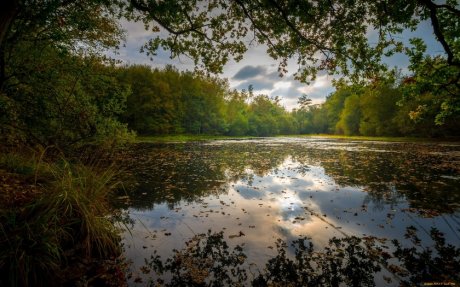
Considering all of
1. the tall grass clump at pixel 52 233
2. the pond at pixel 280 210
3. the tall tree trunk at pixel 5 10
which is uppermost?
the tall tree trunk at pixel 5 10

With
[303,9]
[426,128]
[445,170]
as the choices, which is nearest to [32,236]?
[303,9]

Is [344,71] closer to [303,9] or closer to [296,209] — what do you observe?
[303,9]

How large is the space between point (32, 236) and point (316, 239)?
5603mm

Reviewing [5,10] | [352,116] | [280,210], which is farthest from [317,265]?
[352,116]

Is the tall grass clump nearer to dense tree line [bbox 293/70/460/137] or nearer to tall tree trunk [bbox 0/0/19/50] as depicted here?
tall tree trunk [bbox 0/0/19/50]

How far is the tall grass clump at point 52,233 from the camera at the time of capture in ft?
11.3

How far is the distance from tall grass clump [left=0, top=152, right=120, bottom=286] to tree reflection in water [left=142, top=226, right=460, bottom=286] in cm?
115

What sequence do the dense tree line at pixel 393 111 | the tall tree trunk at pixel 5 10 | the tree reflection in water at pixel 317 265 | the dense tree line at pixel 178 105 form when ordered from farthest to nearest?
the dense tree line at pixel 178 105
the dense tree line at pixel 393 111
the tree reflection in water at pixel 317 265
the tall tree trunk at pixel 5 10

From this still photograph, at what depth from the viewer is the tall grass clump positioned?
3455mm

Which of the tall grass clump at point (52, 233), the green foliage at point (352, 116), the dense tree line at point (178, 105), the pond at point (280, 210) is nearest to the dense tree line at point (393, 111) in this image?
the green foliage at point (352, 116)

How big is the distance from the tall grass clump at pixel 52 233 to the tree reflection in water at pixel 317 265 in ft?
3.78

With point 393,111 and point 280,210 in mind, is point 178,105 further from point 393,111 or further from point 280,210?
point 280,210

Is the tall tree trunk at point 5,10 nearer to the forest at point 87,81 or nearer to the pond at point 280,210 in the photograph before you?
the forest at point 87,81

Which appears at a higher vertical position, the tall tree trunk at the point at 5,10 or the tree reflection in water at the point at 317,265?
the tall tree trunk at the point at 5,10
